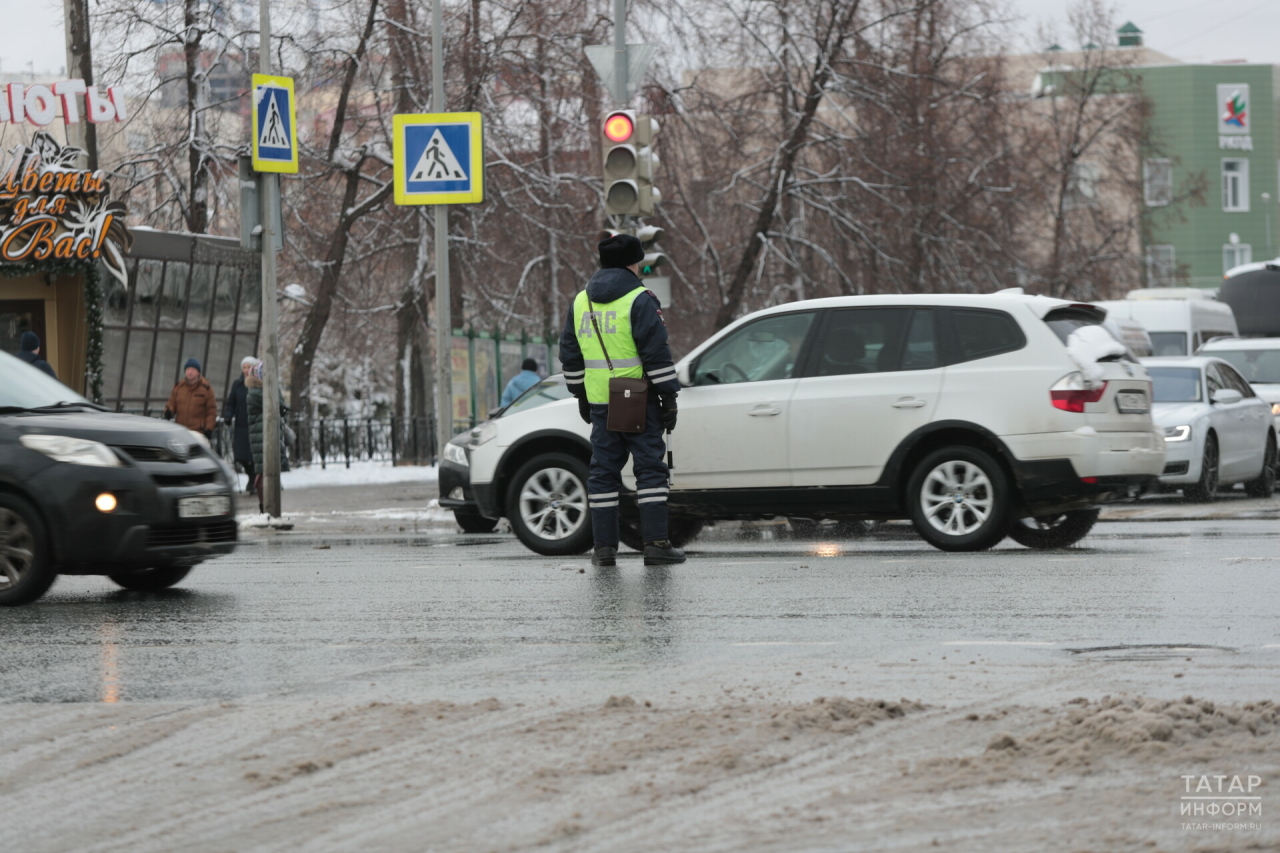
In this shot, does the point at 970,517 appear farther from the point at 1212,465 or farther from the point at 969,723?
the point at 1212,465

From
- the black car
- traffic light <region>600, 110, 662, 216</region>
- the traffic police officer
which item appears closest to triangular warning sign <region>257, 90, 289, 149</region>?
traffic light <region>600, 110, 662, 216</region>

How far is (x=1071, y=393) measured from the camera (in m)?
11.2

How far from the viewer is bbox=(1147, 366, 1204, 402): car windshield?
18.9m

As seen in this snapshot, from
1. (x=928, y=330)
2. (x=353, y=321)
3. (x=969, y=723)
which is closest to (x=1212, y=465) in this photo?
(x=928, y=330)

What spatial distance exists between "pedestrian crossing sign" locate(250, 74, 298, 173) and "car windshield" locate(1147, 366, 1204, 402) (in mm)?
8967

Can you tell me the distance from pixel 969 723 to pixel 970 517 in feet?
20.3

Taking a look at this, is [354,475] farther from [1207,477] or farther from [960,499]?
[960,499]

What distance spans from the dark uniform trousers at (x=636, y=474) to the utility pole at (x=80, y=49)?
17602 millimetres

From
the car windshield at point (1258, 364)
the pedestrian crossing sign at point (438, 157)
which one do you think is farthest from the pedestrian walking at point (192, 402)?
the car windshield at point (1258, 364)

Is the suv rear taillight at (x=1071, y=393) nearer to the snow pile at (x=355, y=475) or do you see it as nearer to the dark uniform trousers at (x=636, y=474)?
the dark uniform trousers at (x=636, y=474)

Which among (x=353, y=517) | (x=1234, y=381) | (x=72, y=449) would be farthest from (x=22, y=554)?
(x=1234, y=381)

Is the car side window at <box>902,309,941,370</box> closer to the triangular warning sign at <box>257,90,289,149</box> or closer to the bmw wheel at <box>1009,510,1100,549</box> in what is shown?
the bmw wheel at <box>1009,510,1100,549</box>

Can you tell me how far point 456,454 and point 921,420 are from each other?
549 centimetres

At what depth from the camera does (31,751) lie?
17.3 feet
